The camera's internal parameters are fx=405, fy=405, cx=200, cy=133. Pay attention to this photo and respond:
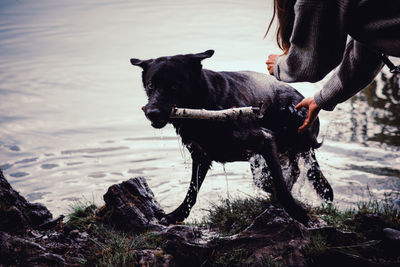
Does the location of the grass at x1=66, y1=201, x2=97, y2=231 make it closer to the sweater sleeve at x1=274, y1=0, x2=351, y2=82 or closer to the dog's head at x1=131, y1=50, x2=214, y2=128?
the dog's head at x1=131, y1=50, x2=214, y2=128

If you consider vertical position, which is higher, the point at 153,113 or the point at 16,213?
the point at 153,113

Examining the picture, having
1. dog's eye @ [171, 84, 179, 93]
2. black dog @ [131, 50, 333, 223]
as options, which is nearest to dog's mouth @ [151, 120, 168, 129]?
black dog @ [131, 50, 333, 223]

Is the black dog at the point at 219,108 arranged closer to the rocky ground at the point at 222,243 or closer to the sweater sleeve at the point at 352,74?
the rocky ground at the point at 222,243

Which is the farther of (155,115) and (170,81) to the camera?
(170,81)

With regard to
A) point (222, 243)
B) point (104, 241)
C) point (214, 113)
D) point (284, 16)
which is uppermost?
point (284, 16)

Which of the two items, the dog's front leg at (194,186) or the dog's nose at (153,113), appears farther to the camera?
the dog's front leg at (194,186)

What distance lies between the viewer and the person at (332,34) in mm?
1984

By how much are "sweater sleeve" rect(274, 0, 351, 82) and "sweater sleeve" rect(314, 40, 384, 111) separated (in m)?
0.51

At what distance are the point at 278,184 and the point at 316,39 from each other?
2.17 meters

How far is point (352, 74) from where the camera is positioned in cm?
281

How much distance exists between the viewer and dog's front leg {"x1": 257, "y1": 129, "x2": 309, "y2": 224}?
399 centimetres

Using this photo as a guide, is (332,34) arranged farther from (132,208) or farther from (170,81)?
(132,208)

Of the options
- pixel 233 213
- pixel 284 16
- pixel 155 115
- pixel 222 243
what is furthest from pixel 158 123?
pixel 284 16

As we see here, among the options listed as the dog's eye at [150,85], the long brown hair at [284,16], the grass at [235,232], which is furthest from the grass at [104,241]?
the long brown hair at [284,16]
